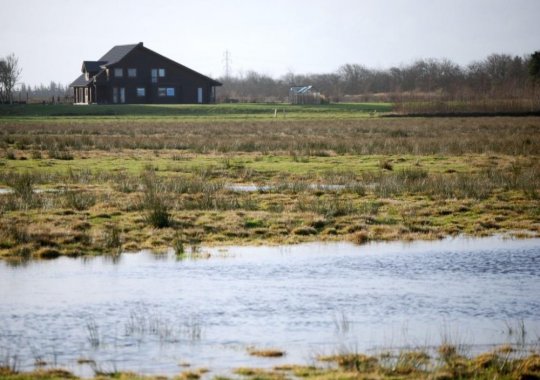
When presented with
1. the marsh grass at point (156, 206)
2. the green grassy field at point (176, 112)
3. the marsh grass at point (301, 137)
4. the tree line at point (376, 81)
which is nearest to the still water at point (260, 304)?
the marsh grass at point (156, 206)

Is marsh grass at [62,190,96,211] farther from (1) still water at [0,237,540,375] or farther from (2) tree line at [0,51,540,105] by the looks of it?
(2) tree line at [0,51,540,105]

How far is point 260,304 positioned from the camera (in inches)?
585

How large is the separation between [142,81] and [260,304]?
99.8 metres

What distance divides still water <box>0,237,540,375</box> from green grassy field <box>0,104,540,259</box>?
165 cm

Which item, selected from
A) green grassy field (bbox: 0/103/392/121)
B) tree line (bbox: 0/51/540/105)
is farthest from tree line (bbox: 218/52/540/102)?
green grassy field (bbox: 0/103/392/121)

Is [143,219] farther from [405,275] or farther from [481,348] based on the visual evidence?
[481,348]

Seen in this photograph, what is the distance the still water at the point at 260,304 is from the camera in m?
12.2

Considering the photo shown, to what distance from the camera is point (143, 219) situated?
22922 mm

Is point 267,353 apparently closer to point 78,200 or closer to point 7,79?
point 78,200

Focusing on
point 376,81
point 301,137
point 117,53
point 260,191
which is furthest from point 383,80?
point 260,191

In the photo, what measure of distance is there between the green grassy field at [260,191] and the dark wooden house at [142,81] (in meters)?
60.5

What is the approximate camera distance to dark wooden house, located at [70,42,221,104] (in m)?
111

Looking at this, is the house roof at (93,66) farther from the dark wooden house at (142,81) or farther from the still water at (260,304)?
the still water at (260,304)

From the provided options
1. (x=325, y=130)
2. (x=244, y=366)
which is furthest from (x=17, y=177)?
(x=325, y=130)
